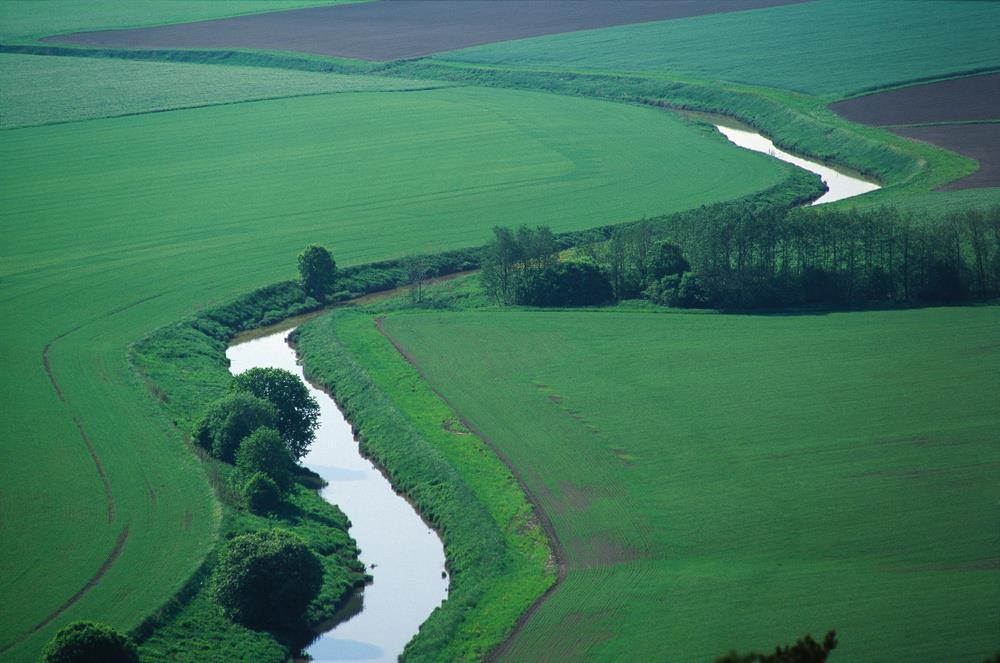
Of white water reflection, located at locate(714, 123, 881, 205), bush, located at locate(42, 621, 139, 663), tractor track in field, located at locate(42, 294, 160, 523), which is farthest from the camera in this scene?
white water reflection, located at locate(714, 123, 881, 205)

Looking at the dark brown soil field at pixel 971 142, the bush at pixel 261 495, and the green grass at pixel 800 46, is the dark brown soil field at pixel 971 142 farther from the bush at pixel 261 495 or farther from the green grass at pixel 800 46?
the bush at pixel 261 495

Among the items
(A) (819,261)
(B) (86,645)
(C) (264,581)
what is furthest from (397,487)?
(A) (819,261)

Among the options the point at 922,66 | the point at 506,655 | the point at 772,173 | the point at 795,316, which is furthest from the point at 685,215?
the point at 922,66

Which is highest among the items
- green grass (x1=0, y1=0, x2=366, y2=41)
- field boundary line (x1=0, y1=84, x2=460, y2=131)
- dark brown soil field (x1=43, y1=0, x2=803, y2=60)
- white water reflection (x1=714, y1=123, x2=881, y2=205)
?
green grass (x1=0, y1=0, x2=366, y2=41)

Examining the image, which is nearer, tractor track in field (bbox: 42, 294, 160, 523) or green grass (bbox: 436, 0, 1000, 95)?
tractor track in field (bbox: 42, 294, 160, 523)

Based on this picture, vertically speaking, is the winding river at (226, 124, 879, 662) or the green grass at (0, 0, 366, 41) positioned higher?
the green grass at (0, 0, 366, 41)

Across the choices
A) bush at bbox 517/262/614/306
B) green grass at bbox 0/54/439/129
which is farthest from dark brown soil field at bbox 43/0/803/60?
bush at bbox 517/262/614/306

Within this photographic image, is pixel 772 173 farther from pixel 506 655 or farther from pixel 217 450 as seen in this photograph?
pixel 506 655

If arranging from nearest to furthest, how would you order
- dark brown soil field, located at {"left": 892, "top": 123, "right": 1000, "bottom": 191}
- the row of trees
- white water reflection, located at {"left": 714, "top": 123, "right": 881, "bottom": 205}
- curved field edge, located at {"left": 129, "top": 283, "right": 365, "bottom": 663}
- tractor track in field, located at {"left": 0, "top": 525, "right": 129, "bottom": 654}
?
tractor track in field, located at {"left": 0, "top": 525, "right": 129, "bottom": 654} → curved field edge, located at {"left": 129, "top": 283, "right": 365, "bottom": 663} → the row of trees → dark brown soil field, located at {"left": 892, "top": 123, "right": 1000, "bottom": 191} → white water reflection, located at {"left": 714, "top": 123, "right": 881, "bottom": 205}

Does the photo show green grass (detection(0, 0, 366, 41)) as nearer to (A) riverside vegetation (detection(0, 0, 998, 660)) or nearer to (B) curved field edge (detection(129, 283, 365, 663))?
(A) riverside vegetation (detection(0, 0, 998, 660))

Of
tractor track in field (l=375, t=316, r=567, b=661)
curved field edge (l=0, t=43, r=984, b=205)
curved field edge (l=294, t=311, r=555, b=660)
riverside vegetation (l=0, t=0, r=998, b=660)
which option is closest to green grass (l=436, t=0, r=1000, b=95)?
riverside vegetation (l=0, t=0, r=998, b=660)
